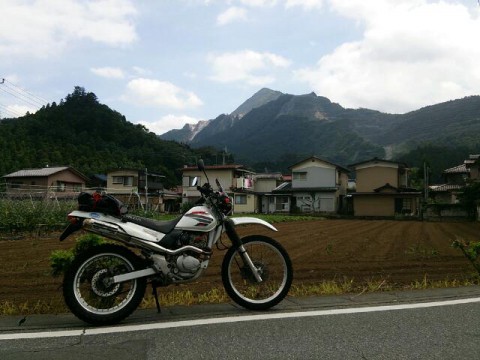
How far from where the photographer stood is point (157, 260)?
3.52m

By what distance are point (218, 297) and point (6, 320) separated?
190cm

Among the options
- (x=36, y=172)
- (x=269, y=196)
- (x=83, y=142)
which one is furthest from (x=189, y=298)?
(x=83, y=142)

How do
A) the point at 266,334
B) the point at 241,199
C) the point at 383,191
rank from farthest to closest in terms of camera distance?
the point at 241,199 < the point at 383,191 < the point at 266,334

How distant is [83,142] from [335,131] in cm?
6895

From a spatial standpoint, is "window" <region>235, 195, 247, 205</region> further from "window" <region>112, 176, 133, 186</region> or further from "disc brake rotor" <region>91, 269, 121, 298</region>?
"disc brake rotor" <region>91, 269, 121, 298</region>

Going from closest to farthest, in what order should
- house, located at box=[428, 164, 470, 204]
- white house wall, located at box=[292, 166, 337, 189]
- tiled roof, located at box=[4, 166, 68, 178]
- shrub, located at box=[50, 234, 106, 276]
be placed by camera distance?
shrub, located at box=[50, 234, 106, 276] < house, located at box=[428, 164, 470, 204] < tiled roof, located at box=[4, 166, 68, 178] < white house wall, located at box=[292, 166, 337, 189]

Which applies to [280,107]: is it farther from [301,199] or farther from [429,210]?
[429,210]

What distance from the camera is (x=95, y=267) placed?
3.42m

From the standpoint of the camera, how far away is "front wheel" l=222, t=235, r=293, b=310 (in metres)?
3.87

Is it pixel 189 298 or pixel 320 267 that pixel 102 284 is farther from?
pixel 320 267

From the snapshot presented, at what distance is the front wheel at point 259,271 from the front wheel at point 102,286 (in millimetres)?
824

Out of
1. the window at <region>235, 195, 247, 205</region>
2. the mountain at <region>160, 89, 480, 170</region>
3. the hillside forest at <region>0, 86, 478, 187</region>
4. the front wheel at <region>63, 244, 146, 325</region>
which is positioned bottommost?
the front wheel at <region>63, 244, 146, 325</region>

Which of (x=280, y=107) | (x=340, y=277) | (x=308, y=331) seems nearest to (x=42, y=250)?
(x=340, y=277)

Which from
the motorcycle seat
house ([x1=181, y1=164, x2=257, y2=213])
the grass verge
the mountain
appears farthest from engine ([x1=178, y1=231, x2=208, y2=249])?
the mountain
